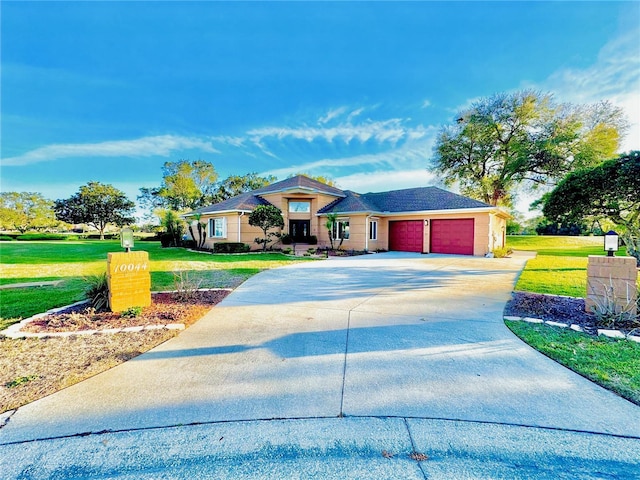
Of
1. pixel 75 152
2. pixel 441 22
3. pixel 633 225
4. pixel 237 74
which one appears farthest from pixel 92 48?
pixel 633 225

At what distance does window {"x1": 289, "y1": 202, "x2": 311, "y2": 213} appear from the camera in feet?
69.3

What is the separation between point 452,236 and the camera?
59.2 feet

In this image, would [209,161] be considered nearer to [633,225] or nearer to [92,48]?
[92,48]

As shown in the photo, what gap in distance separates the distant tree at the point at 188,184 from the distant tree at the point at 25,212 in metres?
21.5

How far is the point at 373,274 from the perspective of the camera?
10.0 metres

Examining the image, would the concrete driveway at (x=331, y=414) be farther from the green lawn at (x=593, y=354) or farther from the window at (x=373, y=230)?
the window at (x=373, y=230)

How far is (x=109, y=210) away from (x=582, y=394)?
58.7m

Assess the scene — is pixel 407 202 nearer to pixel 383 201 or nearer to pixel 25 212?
pixel 383 201

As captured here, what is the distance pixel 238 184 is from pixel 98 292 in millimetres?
39831

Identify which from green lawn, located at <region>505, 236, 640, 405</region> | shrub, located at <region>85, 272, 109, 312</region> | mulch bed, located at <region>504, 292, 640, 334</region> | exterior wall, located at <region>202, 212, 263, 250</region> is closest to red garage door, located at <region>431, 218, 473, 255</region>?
mulch bed, located at <region>504, 292, 640, 334</region>

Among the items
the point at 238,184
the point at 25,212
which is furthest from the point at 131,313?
the point at 25,212

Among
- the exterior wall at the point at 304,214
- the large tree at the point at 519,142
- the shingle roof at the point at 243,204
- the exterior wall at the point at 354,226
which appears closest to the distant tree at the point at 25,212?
the exterior wall at the point at 354,226

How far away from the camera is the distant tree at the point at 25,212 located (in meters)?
43.2

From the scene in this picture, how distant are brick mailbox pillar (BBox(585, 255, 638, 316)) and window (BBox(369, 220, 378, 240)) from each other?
1445cm
